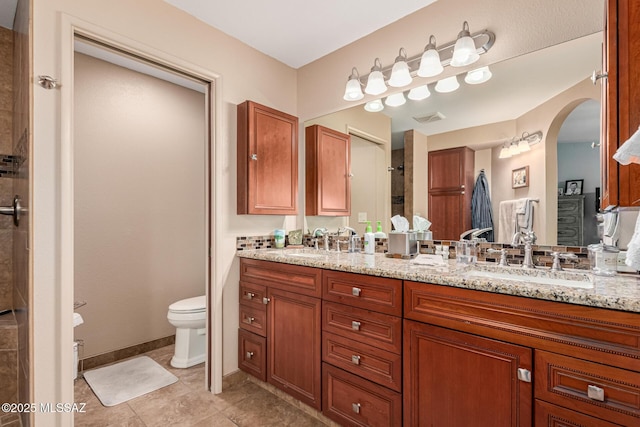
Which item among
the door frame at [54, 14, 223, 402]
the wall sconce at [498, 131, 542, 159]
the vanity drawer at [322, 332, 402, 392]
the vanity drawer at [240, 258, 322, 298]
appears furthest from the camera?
the vanity drawer at [240, 258, 322, 298]

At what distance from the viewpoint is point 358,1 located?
1855 millimetres

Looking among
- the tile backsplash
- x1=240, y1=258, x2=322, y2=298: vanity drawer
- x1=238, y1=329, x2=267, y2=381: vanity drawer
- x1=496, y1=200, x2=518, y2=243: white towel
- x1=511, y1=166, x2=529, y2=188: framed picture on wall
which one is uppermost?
x1=511, y1=166, x2=529, y2=188: framed picture on wall

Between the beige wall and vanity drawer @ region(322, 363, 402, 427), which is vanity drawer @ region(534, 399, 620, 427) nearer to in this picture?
vanity drawer @ region(322, 363, 402, 427)

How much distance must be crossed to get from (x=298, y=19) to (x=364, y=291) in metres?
1.77

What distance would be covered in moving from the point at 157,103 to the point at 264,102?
1.06 meters

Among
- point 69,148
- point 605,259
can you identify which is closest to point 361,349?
point 605,259

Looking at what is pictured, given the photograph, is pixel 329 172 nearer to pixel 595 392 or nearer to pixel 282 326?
pixel 282 326

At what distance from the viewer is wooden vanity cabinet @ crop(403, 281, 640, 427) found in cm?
90

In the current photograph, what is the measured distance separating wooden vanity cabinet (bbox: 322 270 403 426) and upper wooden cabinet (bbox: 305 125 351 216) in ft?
3.10

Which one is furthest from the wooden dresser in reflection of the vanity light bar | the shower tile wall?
the shower tile wall

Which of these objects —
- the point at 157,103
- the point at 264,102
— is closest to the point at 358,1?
the point at 264,102

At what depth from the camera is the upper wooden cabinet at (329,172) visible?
247 cm

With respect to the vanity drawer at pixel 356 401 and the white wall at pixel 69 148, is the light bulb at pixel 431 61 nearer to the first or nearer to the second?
the white wall at pixel 69 148

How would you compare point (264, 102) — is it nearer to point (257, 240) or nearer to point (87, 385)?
point (257, 240)
